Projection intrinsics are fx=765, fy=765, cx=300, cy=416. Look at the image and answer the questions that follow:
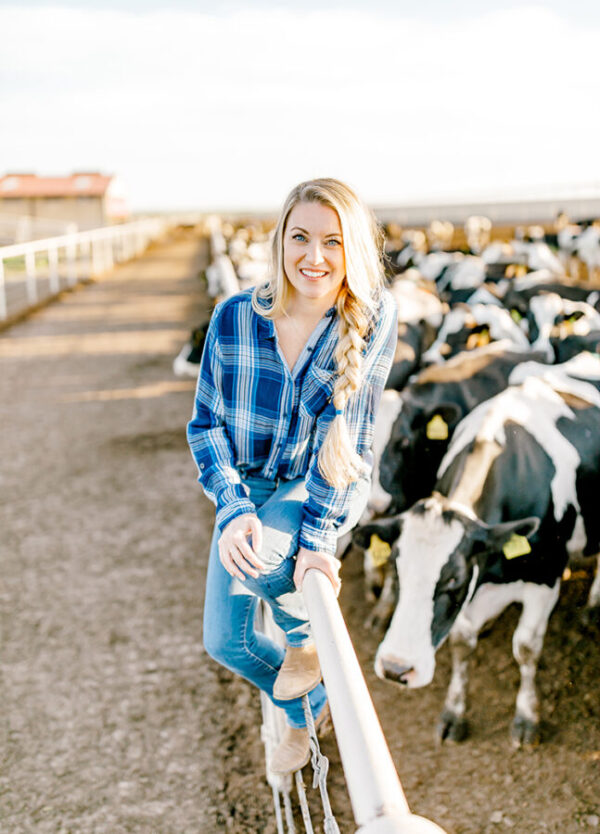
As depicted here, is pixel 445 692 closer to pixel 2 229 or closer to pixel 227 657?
pixel 227 657

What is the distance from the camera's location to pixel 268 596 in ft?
7.09

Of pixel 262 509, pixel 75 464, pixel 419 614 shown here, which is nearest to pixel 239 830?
pixel 419 614

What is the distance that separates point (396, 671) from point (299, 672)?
692 millimetres

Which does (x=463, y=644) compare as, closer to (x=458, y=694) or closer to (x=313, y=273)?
(x=458, y=694)

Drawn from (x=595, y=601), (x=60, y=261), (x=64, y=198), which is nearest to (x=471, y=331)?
(x=595, y=601)

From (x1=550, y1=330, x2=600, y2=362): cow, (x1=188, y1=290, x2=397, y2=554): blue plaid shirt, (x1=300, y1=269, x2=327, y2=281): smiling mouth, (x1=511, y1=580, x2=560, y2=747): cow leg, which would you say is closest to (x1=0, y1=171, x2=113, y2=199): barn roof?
(x1=550, y1=330, x2=600, y2=362): cow

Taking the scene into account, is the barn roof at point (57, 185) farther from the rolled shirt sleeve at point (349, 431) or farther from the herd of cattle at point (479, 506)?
the rolled shirt sleeve at point (349, 431)

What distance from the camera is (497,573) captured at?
344cm

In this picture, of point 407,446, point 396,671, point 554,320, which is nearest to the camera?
point 396,671

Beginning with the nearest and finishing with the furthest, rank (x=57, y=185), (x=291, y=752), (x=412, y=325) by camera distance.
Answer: (x=291, y=752), (x=412, y=325), (x=57, y=185)

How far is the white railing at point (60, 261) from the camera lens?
15.0 m

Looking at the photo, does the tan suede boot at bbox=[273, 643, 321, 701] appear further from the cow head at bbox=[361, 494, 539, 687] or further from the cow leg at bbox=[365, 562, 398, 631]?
the cow leg at bbox=[365, 562, 398, 631]

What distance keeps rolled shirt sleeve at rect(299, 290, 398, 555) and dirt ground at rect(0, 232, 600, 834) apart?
132 cm

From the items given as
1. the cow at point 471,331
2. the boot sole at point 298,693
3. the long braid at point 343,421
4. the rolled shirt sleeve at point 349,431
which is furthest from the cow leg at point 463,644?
the cow at point 471,331
